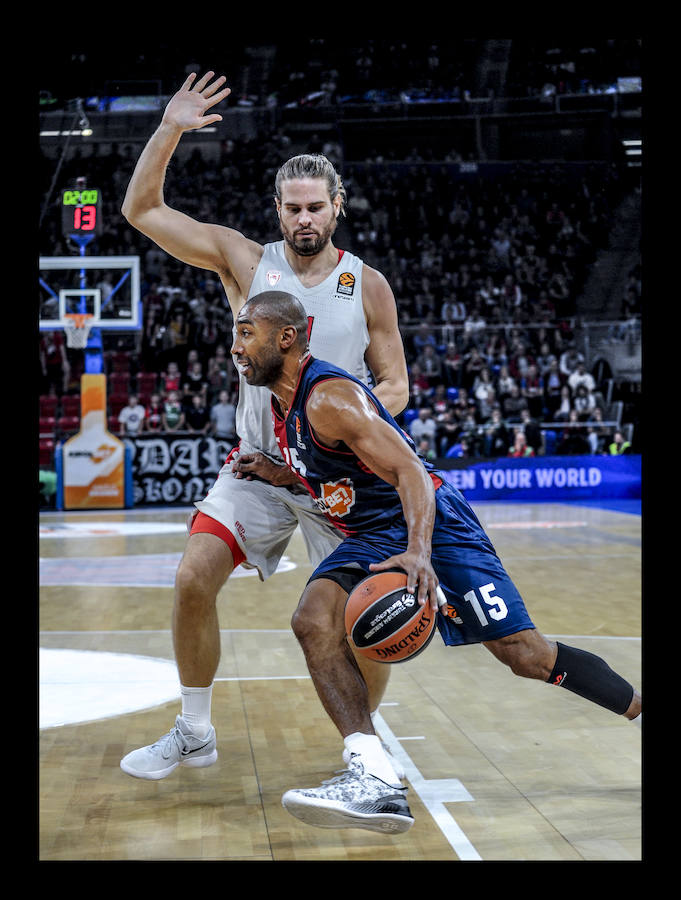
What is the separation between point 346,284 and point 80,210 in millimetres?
10249

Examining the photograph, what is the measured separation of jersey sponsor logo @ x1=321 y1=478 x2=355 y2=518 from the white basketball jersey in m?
0.55

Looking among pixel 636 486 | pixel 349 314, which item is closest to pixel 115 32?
pixel 349 314

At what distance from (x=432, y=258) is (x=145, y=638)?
17.9m

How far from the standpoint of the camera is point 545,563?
9992 mm

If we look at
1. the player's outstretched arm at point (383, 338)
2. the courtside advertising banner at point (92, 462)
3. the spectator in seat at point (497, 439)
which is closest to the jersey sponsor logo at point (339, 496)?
the player's outstretched arm at point (383, 338)

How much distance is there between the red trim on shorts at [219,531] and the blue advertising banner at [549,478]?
12.9 m

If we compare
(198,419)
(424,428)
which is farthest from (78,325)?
(424,428)

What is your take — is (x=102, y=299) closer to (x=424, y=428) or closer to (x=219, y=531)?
(x=424, y=428)

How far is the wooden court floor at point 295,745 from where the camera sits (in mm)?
3285

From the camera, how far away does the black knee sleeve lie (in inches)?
141

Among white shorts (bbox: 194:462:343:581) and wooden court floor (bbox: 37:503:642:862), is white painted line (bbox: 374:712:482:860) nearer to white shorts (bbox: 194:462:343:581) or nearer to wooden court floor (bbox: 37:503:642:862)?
wooden court floor (bbox: 37:503:642:862)
